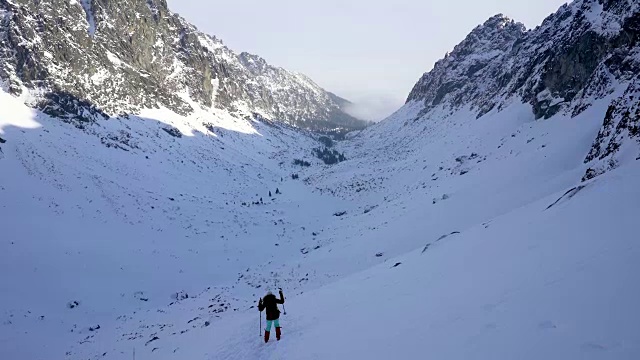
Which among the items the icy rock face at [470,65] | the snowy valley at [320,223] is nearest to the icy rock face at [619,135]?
the snowy valley at [320,223]

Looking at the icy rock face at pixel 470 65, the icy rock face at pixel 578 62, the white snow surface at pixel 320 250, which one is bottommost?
the white snow surface at pixel 320 250

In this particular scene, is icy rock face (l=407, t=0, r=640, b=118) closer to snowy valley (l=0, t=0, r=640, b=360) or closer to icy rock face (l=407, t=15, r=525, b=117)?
snowy valley (l=0, t=0, r=640, b=360)

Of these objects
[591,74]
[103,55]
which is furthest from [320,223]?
[103,55]

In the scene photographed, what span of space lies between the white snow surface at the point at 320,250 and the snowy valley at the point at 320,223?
0.30 feet

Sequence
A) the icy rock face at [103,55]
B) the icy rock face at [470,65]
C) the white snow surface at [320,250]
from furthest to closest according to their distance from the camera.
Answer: the icy rock face at [470,65] → the icy rock face at [103,55] → the white snow surface at [320,250]

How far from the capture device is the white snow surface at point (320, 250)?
22.9 feet

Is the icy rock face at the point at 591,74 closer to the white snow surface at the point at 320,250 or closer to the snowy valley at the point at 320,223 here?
the snowy valley at the point at 320,223

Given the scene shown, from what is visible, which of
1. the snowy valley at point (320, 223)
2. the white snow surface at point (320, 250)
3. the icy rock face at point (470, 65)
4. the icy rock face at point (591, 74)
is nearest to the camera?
the white snow surface at point (320, 250)

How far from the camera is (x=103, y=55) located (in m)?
76.4

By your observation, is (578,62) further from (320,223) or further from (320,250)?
(320,223)

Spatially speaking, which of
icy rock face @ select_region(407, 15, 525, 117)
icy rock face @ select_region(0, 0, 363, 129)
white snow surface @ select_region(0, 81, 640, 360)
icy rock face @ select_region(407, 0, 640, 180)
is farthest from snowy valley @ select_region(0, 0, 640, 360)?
icy rock face @ select_region(407, 15, 525, 117)

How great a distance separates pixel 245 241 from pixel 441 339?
34.6m

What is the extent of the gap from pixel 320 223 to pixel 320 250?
15.2 meters

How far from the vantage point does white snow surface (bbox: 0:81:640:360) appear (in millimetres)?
6984
